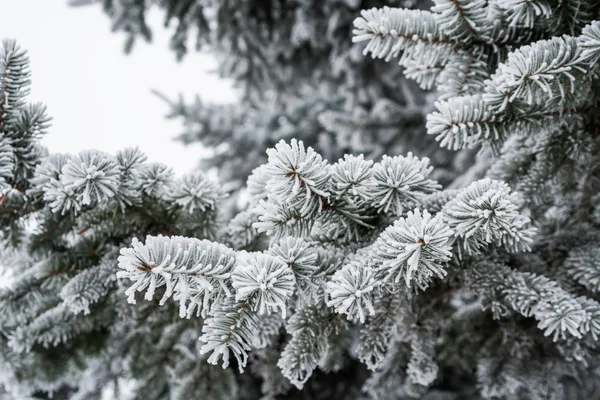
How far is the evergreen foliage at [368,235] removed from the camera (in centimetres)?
72

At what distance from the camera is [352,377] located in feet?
8.31

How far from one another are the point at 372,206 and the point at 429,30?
45 centimetres

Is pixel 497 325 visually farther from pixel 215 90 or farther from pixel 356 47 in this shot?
pixel 215 90

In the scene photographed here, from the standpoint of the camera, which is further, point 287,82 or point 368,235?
point 287,82

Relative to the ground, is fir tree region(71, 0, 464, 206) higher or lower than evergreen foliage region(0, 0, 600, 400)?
higher

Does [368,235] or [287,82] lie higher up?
[287,82]

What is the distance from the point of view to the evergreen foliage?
716 mm

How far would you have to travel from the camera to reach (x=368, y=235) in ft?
3.04

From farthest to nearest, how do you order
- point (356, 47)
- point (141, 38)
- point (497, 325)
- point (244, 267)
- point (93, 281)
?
point (141, 38), point (356, 47), point (497, 325), point (93, 281), point (244, 267)

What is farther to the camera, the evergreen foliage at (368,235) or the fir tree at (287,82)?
the fir tree at (287,82)

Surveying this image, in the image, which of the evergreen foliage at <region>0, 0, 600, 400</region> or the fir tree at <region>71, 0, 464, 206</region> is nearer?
the evergreen foliage at <region>0, 0, 600, 400</region>

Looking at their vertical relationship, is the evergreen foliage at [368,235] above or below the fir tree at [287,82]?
below

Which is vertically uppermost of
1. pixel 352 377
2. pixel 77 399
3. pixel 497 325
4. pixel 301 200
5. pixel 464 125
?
pixel 464 125

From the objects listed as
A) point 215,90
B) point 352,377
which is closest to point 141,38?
point 352,377
